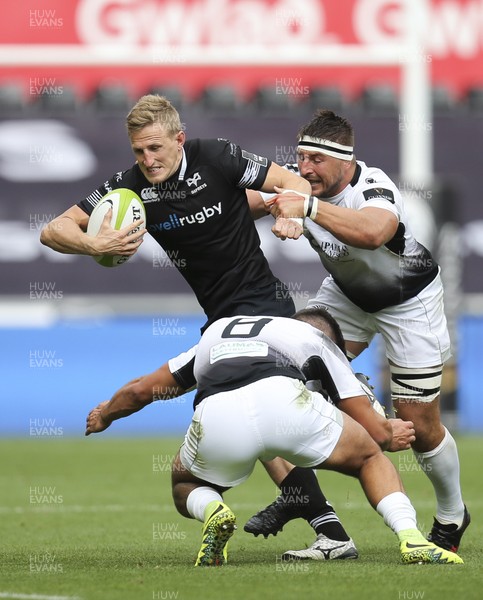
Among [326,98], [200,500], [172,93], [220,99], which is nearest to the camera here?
[200,500]

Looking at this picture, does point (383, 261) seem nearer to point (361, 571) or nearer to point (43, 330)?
point (361, 571)

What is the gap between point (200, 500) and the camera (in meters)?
7.14

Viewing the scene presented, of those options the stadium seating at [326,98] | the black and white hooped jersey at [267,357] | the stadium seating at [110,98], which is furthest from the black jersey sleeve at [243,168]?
the stadium seating at [110,98]

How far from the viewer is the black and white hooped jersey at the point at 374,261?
7.91m

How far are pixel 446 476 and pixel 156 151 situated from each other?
8.97 feet

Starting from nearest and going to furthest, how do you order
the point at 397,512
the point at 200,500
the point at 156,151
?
the point at 397,512 < the point at 200,500 < the point at 156,151

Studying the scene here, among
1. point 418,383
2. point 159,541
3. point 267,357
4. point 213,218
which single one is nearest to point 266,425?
point 267,357

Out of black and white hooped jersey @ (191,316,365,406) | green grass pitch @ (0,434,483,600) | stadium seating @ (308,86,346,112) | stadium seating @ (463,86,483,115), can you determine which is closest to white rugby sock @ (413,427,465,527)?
green grass pitch @ (0,434,483,600)

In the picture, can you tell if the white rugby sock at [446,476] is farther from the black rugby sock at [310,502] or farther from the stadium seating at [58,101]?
the stadium seating at [58,101]

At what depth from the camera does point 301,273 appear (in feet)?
57.5

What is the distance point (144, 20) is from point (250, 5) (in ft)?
5.49

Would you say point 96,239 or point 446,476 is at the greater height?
point 96,239

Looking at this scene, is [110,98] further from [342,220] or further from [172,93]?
[342,220]

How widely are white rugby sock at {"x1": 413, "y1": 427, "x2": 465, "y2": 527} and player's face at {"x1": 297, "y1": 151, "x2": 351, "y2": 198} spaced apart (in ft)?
5.73
